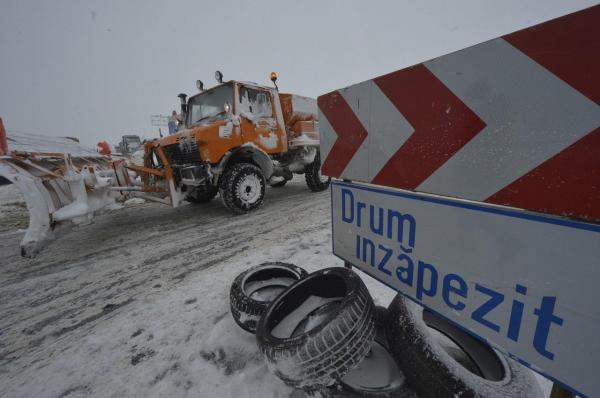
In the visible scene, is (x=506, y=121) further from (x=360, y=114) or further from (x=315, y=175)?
(x=315, y=175)

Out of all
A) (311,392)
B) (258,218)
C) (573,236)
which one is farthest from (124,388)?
(258,218)

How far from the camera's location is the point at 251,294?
193 centimetres

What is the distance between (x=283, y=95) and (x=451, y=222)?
5.56 metres

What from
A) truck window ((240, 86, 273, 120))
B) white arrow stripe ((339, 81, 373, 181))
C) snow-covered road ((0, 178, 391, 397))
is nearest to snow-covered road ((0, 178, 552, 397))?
snow-covered road ((0, 178, 391, 397))

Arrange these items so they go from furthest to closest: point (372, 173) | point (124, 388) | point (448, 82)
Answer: point (124, 388)
point (372, 173)
point (448, 82)

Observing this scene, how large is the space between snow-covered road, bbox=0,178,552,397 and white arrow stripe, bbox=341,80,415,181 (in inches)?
46.6

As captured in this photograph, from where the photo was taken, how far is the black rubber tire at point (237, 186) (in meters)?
4.04

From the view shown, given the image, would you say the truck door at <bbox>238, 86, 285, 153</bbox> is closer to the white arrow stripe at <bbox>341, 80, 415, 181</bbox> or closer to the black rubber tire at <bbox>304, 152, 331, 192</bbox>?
the black rubber tire at <bbox>304, 152, 331, 192</bbox>

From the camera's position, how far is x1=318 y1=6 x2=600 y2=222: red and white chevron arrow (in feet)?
1.82

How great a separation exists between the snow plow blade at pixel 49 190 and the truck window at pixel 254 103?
249cm

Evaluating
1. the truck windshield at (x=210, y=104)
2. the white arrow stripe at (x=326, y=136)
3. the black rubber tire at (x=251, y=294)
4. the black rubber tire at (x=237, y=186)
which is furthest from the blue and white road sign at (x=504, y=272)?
the truck windshield at (x=210, y=104)

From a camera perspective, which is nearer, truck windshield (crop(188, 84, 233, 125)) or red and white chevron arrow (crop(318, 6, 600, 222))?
red and white chevron arrow (crop(318, 6, 600, 222))

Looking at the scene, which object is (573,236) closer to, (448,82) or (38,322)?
(448,82)

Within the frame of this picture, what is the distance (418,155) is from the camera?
3.01 feet
